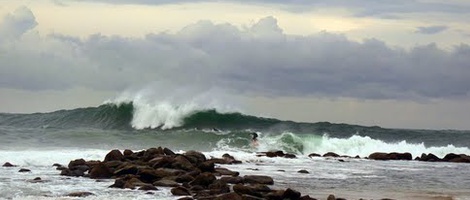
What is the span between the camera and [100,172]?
18297mm

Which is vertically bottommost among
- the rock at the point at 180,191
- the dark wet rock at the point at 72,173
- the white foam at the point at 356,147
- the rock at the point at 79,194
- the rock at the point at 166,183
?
the rock at the point at 79,194

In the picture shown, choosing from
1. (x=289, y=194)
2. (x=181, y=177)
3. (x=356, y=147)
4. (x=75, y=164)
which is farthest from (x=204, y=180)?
(x=356, y=147)

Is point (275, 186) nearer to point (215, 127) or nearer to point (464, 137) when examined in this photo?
point (215, 127)

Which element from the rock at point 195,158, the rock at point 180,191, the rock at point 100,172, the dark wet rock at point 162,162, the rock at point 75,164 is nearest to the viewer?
the rock at point 180,191

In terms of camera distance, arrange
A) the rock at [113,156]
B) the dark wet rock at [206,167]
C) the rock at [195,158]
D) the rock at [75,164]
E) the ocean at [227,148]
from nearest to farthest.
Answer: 1. the ocean at [227,148]
2. the rock at [75,164]
3. the dark wet rock at [206,167]
4. the rock at [195,158]
5. the rock at [113,156]

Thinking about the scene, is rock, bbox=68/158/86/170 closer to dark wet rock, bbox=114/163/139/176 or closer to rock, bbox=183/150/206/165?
dark wet rock, bbox=114/163/139/176

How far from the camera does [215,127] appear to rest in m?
44.3

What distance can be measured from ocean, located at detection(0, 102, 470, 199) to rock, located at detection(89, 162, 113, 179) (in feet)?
1.09

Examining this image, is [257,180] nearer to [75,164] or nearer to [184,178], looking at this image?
[184,178]

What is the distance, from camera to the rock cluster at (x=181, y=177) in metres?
14.6

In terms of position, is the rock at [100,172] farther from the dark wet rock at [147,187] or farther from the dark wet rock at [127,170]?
the dark wet rock at [147,187]

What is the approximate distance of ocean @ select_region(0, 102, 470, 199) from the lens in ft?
55.6

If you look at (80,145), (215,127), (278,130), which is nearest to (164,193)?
(80,145)

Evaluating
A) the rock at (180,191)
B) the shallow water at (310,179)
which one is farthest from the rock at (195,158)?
the rock at (180,191)
